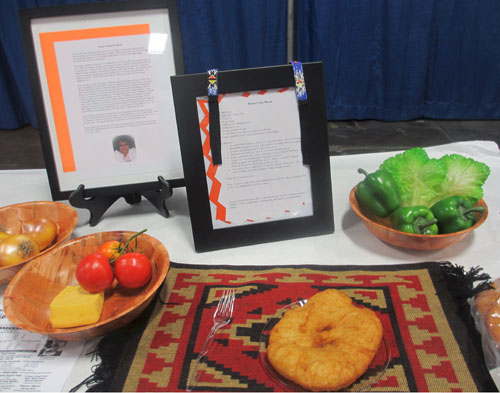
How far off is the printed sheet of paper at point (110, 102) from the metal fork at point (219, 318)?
386mm

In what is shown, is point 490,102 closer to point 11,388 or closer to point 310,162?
point 310,162

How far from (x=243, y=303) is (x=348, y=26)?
102 inches

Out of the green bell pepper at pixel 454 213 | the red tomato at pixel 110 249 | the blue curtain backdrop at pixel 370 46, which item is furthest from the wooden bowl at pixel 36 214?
the blue curtain backdrop at pixel 370 46

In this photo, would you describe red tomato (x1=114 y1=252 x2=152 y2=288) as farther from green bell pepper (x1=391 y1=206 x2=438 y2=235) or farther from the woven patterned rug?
green bell pepper (x1=391 y1=206 x2=438 y2=235)

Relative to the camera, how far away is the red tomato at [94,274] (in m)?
0.74

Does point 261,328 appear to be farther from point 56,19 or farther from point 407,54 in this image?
point 407,54

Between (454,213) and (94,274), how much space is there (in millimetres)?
708

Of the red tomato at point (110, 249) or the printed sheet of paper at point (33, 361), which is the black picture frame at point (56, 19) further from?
the printed sheet of paper at point (33, 361)

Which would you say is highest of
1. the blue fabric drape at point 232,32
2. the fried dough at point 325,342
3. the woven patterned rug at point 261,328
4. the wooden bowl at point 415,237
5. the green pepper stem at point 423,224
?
the blue fabric drape at point 232,32

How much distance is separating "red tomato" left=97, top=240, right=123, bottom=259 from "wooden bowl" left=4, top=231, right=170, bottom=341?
0.13ft

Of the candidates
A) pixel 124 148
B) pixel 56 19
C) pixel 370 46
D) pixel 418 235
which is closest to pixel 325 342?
pixel 418 235

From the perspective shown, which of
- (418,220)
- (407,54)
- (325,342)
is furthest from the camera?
(407,54)

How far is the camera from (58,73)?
99 cm

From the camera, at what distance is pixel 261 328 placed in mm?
734
